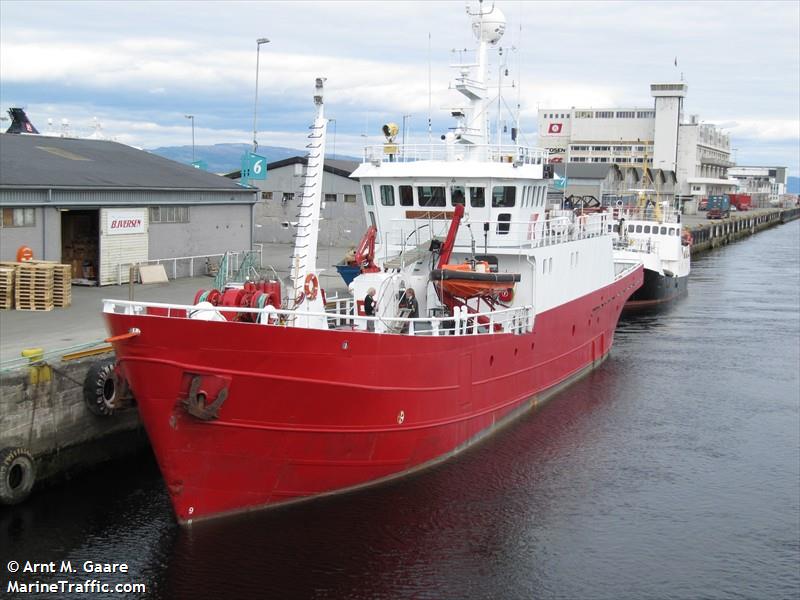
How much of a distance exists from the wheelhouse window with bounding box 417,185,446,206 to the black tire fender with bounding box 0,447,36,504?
32.3 feet

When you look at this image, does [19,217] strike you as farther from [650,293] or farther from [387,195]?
[650,293]

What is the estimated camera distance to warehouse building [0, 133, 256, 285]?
80.1 feet

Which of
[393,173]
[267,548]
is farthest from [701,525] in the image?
[393,173]

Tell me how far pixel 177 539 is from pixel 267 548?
1.43m

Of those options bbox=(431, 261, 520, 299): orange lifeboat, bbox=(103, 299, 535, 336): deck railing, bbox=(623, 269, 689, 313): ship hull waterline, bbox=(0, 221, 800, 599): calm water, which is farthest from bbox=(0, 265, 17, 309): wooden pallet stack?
bbox=(623, 269, 689, 313): ship hull waterline

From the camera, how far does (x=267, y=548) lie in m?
13.7

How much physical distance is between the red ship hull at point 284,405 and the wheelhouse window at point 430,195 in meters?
4.04

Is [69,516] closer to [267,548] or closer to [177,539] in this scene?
[177,539]

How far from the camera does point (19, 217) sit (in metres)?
24.0

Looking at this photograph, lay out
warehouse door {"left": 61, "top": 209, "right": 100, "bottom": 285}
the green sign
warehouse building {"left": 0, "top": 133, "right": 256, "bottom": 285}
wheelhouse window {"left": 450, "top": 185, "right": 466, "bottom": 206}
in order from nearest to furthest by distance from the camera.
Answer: wheelhouse window {"left": 450, "top": 185, "right": 466, "bottom": 206}
warehouse building {"left": 0, "top": 133, "right": 256, "bottom": 285}
warehouse door {"left": 61, "top": 209, "right": 100, "bottom": 285}
the green sign

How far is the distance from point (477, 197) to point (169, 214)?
1333 cm

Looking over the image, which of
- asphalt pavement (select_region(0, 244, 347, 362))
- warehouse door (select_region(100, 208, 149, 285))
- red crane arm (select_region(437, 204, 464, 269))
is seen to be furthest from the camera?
warehouse door (select_region(100, 208, 149, 285))

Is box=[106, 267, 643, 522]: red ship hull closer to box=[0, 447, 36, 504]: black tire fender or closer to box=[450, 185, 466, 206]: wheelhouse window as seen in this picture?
box=[0, 447, 36, 504]: black tire fender

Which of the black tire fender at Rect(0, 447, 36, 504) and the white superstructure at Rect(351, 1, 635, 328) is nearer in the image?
the black tire fender at Rect(0, 447, 36, 504)
